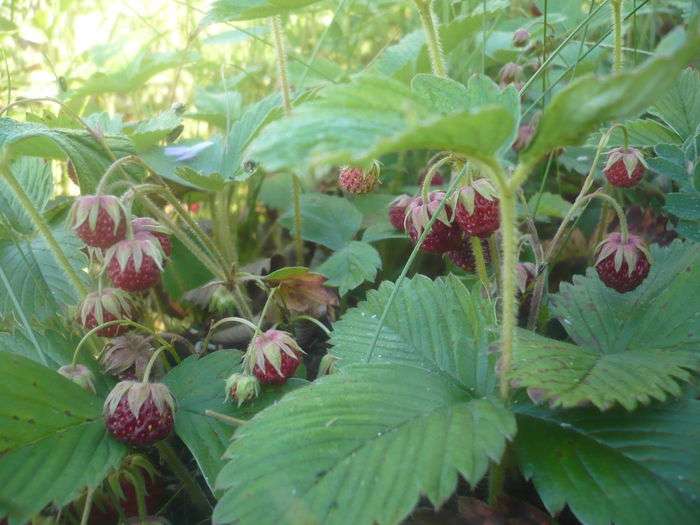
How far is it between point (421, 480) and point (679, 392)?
0.31m

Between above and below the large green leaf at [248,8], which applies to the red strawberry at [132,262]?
below

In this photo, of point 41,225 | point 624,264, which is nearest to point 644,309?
point 624,264

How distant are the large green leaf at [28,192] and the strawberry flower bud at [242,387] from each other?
0.63 meters

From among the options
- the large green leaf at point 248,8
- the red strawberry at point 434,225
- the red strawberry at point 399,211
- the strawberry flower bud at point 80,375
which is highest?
the large green leaf at point 248,8

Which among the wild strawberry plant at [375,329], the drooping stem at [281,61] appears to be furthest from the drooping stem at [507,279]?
the drooping stem at [281,61]

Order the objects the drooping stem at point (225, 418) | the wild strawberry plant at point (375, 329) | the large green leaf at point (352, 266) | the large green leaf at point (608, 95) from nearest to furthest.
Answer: the large green leaf at point (608, 95)
the wild strawberry plant at point (375, 329)
the drooping stem at point (225, 418)
the large green leaf at point (352, 266)

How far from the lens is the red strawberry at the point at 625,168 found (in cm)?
121

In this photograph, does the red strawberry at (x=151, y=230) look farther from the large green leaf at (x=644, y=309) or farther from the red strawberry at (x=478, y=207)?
the large green leaf at (x=644, y=309)

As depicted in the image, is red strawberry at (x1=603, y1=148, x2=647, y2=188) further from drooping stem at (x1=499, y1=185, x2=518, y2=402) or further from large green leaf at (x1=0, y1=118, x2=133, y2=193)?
large green leaf at (x1=0, y1=118, x2=133, y2=193)

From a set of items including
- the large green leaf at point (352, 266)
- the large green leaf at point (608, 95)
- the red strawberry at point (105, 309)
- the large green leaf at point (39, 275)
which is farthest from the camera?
the large green leaf at point (352, 266)

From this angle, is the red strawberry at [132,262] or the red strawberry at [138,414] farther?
the red strawberry at [132,262]

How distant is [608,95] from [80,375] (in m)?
0.88

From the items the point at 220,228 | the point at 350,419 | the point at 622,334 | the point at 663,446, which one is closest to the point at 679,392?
the point at 663,446

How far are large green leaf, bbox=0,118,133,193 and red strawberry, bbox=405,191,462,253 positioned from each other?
1.83 feet
